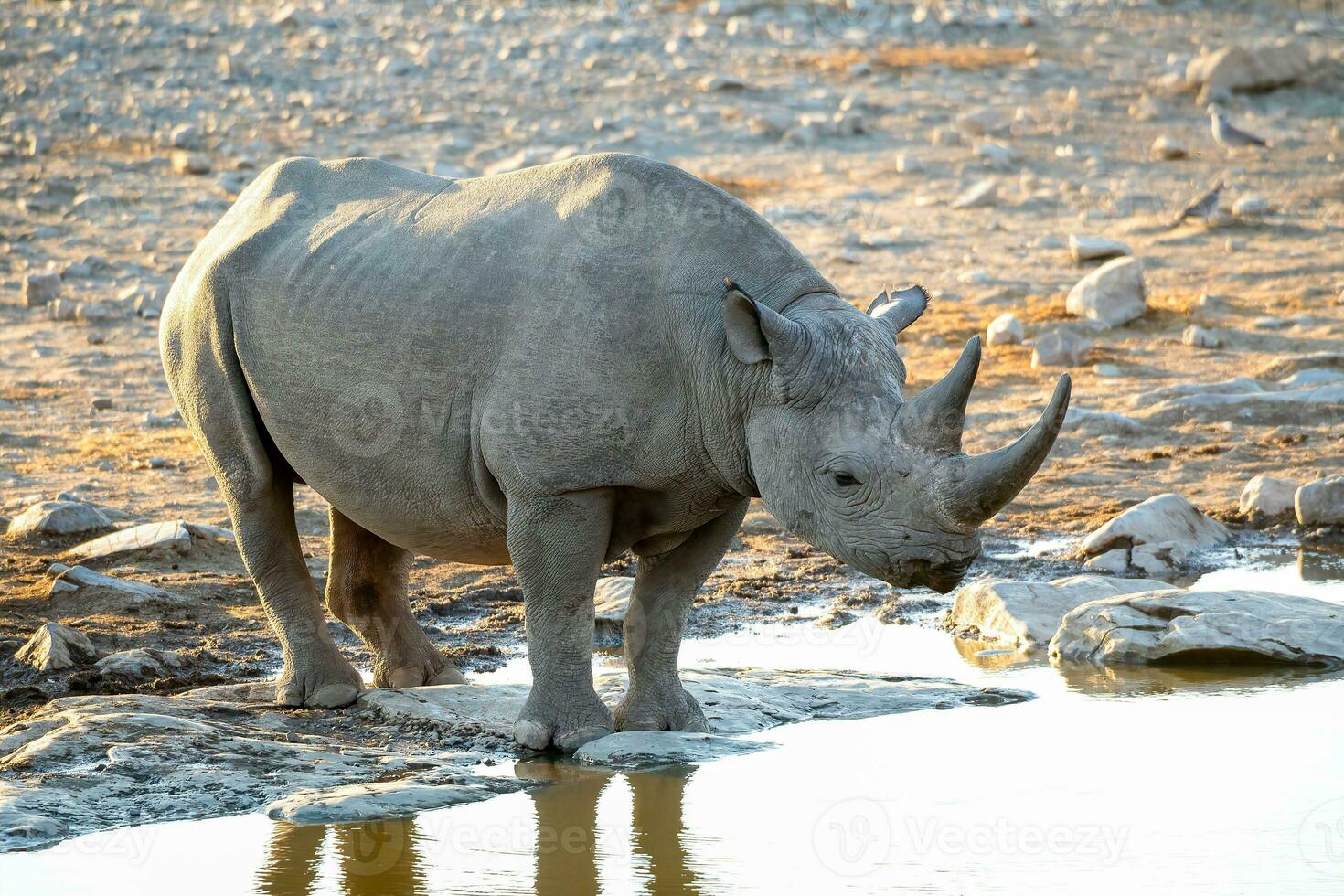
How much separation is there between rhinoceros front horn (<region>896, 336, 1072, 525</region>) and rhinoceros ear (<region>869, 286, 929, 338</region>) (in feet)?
2.07

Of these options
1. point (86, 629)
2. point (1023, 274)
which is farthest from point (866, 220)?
point (86, 629)

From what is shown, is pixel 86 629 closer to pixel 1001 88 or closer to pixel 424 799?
pixel 424 799

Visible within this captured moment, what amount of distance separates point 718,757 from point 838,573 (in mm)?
3174

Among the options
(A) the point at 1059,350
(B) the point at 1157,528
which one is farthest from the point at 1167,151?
(B) the point at 1157,528

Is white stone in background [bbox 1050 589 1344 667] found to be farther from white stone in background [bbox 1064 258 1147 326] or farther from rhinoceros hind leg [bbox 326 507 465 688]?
white stone in background [bbox 1064 258 1147 326]

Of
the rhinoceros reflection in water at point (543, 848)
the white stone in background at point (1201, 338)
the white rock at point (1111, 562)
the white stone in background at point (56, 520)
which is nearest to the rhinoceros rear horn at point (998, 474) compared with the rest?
the rhinoceros reflection in water at point (543, 848)

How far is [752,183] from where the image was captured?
17.5 meters

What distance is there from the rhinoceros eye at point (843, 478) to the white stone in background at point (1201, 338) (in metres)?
8.23

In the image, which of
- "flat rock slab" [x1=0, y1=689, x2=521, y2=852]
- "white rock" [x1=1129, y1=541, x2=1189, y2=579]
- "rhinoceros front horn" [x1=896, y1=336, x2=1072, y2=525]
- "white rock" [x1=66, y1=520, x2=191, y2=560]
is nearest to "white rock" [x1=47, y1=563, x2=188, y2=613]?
"white rock" [x1=66, y1=520, x2=191, y2=560]

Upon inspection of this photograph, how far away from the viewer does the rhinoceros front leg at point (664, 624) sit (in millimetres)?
6484

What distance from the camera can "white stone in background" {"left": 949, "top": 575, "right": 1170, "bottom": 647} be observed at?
26.3 feet

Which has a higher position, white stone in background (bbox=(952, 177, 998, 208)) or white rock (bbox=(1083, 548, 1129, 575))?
white stone in background (bbox=(952, 177, 998, 208))

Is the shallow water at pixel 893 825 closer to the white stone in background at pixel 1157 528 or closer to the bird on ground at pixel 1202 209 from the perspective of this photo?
the white stone in background at pixel 1157 528

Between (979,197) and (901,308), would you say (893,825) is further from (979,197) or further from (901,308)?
(979,197)
